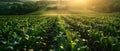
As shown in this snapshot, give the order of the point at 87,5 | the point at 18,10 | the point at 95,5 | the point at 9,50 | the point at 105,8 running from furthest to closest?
the point at 87,5, the point at 95,5, the point at 105,8, the point at 18,10, the point at 9,50

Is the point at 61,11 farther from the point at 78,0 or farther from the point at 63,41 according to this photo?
the point at 63,41

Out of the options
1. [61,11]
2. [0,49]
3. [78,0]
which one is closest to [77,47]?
[0,49]

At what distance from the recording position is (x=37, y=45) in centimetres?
934

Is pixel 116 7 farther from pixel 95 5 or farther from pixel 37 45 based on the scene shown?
pixel 37 45

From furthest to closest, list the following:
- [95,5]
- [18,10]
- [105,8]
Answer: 1. [95,5]
2. [105,8]
3. [18,10]

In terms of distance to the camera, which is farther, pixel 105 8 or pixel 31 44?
pixel 105 8

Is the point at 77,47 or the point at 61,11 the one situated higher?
the point at 77,47

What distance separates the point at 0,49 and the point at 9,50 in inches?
14.0

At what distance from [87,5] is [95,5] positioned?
8.25m

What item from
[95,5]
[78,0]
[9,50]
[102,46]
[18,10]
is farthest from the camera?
[78,0]

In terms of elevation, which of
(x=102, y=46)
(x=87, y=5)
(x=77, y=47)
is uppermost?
(x=77, y=47)

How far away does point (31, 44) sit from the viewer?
358 inches

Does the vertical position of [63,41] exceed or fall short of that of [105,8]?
it exceeds it

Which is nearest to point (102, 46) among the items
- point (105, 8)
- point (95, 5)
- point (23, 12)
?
point (23, 12)
